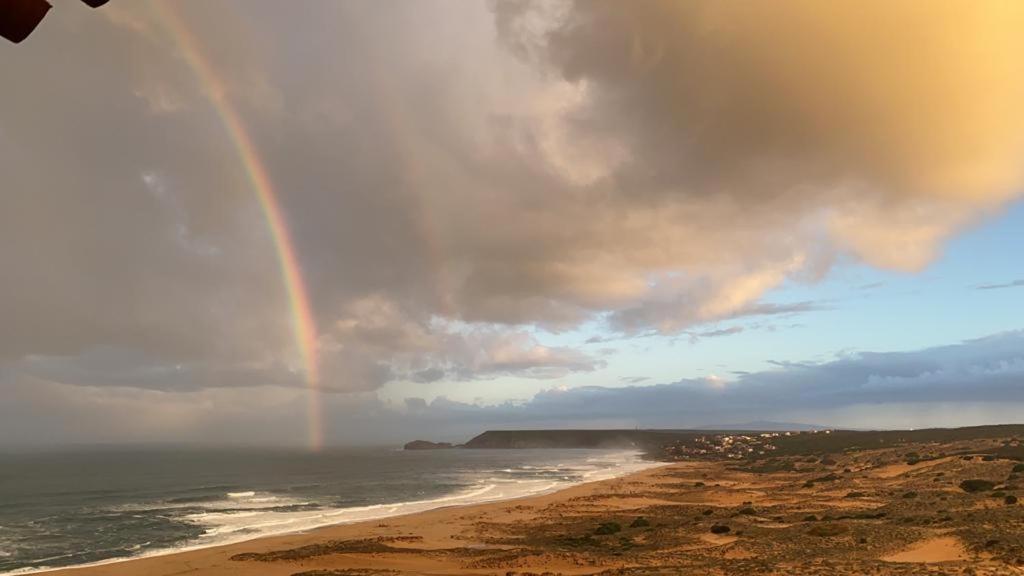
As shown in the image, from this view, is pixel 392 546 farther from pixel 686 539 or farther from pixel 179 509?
pixel 179 509

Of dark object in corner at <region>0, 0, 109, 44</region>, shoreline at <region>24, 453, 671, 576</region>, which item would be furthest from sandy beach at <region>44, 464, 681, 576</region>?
dark object in corner at <region>0, 0, 109, 44</region>

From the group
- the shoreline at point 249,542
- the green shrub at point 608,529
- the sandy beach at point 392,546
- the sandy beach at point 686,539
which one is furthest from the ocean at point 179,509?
the green shrub at point 608,529

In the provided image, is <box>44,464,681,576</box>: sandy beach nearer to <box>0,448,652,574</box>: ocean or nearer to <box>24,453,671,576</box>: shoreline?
<box>24,453,671,576</box>: shoreline

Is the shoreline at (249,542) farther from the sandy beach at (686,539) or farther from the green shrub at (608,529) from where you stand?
the green shrub at (608,529)

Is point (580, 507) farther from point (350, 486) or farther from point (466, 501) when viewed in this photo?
point (350, 486)

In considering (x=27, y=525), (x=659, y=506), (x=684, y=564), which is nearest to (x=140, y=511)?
(x=27, y=525)
